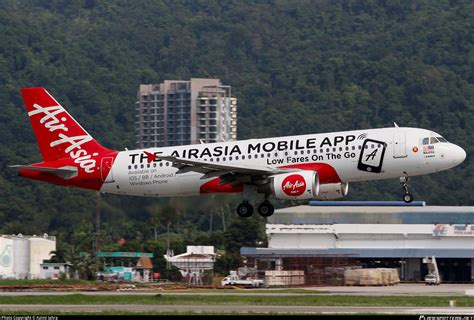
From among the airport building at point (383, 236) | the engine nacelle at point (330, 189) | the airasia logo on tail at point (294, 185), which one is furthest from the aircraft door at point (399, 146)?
the airport building at point (383, 236)

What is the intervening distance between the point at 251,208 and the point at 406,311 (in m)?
14.6

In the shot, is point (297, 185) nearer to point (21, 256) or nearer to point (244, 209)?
point (244, 209)

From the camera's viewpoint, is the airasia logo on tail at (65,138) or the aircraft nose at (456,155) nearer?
the aircraft nose at (456,155)

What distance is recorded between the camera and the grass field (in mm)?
64438

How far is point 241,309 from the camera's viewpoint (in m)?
59.3

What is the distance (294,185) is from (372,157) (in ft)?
14.4

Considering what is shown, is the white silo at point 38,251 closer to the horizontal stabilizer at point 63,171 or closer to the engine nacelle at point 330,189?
the horizontal stabilizer at point 63,171

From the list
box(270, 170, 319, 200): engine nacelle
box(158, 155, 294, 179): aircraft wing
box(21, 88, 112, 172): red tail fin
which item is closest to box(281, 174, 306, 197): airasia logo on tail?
box(270, 170, 319, 200): engine nacelle

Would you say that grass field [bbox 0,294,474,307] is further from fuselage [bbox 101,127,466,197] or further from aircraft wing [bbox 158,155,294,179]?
aircraft wing [bbox 158,155,294,179]

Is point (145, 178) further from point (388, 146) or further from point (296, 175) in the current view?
point (388, 146)

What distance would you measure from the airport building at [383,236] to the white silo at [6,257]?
68.8 ft

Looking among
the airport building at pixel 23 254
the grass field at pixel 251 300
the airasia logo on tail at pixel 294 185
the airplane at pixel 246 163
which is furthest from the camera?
the airport building at pixel 23 254

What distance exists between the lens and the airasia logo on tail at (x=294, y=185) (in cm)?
6662

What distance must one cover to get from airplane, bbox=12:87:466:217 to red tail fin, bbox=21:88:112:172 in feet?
0.19
